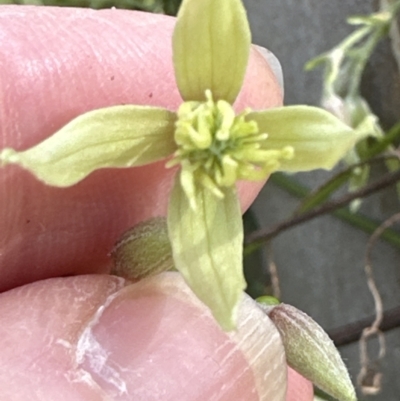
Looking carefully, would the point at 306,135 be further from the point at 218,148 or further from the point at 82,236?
the point at 82,236

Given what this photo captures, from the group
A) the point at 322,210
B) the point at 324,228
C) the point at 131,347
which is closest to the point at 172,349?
the point at 131,347

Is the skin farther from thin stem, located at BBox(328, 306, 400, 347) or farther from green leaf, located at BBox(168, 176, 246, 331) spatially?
thin stem, located at BBox(328, 306, 400, 347)

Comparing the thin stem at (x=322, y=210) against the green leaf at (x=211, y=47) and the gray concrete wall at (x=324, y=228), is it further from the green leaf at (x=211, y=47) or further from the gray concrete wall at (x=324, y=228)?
the green leaf at (x=211, y=47)

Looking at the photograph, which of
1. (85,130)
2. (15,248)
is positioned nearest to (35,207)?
(15,248)

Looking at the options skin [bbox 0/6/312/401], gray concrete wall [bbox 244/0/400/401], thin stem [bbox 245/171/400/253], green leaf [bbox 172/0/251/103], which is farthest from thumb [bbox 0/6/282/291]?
gray concrete wall [bbox 244/0/400/401]

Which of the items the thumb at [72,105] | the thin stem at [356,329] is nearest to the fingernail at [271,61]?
the thumb at [72,105]

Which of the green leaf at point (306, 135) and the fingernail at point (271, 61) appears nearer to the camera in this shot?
the green leaf at point (306, 135)

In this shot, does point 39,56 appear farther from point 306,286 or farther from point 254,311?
point 306,286
